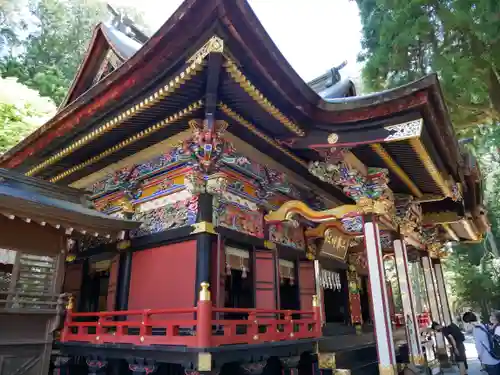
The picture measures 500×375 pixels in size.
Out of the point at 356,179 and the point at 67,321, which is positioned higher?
the point at 356,179

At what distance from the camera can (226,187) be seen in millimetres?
6980

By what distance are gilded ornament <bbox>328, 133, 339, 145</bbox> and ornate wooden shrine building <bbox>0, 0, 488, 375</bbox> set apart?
0.02 m

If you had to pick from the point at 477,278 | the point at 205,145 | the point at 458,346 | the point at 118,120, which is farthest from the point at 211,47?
the point at 477,278

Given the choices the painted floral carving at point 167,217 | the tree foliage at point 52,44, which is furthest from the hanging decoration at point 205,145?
the tree foliage at point 52,44

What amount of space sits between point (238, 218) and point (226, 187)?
665mm

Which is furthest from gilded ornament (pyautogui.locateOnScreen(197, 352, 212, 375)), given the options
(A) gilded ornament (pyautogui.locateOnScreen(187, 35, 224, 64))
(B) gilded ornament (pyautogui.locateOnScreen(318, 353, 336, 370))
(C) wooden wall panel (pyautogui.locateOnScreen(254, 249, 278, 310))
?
(A) gilded ornament (pyautogui.locateOnScreen(187, 35, 224, 64))

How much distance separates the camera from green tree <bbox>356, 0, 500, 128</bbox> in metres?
9.77

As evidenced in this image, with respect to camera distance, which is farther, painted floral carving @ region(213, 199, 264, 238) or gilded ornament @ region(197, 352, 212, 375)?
painted floral carving @ region(213, 199, 264, 238)

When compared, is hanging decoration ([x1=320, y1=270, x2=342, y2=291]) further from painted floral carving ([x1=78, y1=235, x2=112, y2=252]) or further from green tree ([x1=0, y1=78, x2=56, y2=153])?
green tree ([x1=0, y1=78, x2=56, y2=153])

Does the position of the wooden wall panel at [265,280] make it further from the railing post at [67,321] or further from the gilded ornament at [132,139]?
the railing post at [67,321]

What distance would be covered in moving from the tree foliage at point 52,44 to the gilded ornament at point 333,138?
67.7 feet

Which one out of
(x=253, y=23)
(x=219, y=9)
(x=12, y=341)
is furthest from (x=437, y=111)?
(x=12, y=341)

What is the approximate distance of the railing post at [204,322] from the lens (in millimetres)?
4852

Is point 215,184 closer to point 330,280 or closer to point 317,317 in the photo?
point 317,317
